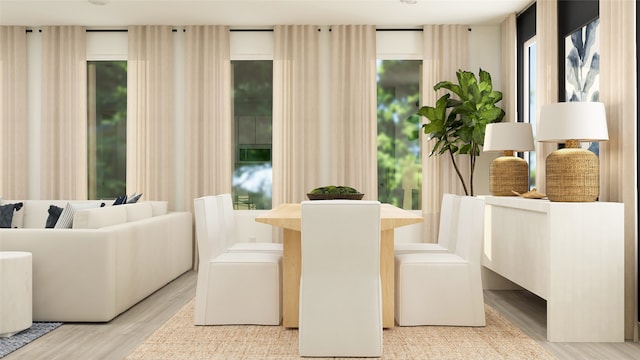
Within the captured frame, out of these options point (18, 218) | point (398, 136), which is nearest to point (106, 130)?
point (18, 218)

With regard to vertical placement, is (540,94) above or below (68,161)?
above

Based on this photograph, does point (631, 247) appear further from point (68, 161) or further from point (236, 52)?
point (68, 161)

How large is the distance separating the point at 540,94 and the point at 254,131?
3.02 meters

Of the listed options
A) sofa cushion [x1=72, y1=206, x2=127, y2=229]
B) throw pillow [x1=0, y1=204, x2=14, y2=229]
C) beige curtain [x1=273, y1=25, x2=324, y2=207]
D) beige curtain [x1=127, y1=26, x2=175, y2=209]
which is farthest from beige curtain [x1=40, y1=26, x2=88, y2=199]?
sofa cushion [x1=72, y1=206, x2=127, y2=229]

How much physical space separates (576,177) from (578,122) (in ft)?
1.08

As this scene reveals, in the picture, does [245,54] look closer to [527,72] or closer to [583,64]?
[527,72]

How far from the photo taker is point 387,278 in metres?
3.67

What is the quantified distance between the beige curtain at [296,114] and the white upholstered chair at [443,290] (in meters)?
2.69

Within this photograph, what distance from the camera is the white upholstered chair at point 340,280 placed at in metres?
2.94

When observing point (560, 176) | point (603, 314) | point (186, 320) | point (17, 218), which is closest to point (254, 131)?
point (17, 218)

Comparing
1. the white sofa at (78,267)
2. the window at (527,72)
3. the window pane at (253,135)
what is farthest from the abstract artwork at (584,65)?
the white sofa at (78,267)

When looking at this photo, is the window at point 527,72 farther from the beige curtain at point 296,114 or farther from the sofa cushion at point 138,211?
the sofa cushion at point 138,211

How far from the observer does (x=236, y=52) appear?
637 centimetres

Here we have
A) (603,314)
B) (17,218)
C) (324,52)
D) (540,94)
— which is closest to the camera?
(603,314)
